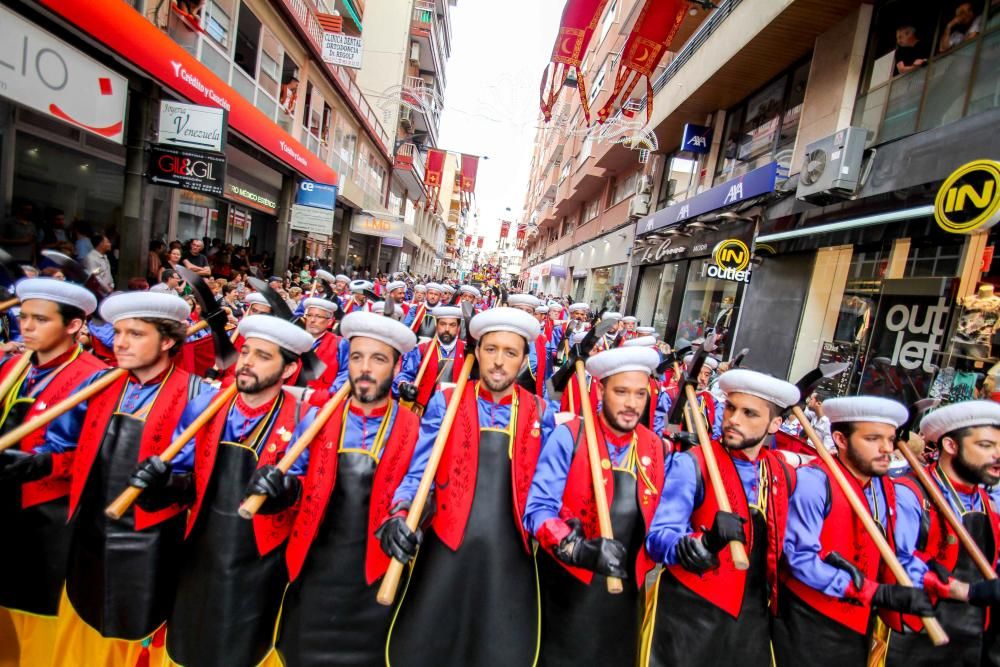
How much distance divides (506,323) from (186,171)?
8.78 metres

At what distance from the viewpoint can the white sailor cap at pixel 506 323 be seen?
273 cm

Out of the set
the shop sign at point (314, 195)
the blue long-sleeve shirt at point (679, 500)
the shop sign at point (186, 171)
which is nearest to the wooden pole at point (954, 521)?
the blue long-sleeve shirt at point (679, 500)

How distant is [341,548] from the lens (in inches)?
92.7

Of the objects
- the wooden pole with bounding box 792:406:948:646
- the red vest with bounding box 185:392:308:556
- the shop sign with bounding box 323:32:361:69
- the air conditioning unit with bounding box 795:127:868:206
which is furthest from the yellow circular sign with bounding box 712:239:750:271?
the shop sign with bounding box 323:32:361:69

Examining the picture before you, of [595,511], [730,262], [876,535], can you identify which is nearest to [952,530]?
[876,535]

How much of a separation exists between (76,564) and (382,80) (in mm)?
30329

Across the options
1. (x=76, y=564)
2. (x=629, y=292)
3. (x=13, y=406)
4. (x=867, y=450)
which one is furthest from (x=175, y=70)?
(x=629, y=292)

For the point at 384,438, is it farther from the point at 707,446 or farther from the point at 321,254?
the point at 321,254

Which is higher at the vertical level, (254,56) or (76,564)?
(254,56)

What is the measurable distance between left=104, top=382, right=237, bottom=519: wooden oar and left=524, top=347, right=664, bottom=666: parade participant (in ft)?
5.35

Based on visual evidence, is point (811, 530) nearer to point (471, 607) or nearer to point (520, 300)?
point (471, 607)

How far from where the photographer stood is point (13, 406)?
2617 millimetres

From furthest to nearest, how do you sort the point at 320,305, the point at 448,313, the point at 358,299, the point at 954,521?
the point at 358,299 < the point at 448,313 < the point at 320,305 < the point at 954,521

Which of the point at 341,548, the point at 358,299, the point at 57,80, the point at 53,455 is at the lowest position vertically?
the point at 341,548
